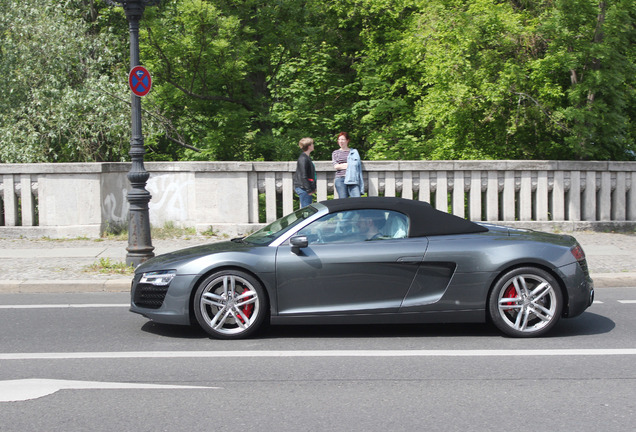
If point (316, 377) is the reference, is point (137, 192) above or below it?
above

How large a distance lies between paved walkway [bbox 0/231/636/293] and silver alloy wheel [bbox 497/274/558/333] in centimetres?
339

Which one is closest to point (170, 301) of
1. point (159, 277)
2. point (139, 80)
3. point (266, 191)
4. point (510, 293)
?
point (159, 277)

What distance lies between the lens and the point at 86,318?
7.99m

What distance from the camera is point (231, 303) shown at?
6.86m

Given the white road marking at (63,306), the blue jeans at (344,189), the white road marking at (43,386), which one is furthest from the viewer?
the blue jeans at (344,189)

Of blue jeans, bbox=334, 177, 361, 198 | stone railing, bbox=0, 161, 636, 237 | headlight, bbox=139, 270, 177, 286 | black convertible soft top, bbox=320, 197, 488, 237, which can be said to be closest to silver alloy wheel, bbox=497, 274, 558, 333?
black convertible soft top, bbox=320, 197, 488, 237

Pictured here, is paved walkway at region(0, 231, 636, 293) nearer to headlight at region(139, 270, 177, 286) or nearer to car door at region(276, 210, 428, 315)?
headlight at region(139, 270, 177, 286)

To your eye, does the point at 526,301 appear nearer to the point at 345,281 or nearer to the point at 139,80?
the point at 345,281

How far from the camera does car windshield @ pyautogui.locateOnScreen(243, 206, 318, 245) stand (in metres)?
7.21

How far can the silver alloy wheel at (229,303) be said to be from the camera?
6840 millimetres

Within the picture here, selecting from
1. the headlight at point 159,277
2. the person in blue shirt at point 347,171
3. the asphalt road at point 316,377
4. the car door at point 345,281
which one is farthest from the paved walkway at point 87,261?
the car door at point 345,281

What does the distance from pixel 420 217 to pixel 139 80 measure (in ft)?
16.4

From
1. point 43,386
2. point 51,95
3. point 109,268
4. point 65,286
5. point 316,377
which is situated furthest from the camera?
point 51,95

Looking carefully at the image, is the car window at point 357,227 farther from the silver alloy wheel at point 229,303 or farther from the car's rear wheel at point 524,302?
the car's rear wheel at point 524,302
